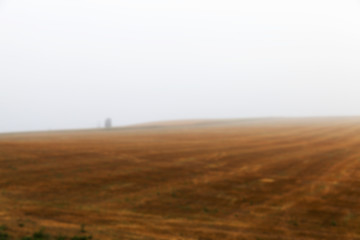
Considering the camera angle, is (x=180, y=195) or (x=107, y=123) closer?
(x=180, y=195)

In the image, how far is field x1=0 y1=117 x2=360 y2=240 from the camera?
1010 cm

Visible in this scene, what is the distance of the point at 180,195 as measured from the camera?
14414 mm

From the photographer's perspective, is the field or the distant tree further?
the distant tree

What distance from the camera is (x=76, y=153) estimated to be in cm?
2556

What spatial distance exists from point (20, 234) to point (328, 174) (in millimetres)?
17289

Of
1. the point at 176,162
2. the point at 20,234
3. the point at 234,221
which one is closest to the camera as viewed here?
the point at 20,234

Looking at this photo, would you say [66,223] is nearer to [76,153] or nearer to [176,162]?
[176,162]

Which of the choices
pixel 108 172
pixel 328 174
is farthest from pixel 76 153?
pixel 328 174

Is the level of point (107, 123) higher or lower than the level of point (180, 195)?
higher

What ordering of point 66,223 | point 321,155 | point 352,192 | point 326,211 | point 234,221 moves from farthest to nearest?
1. point 321,155
2. point 352,192
3. point 326,211
4. point 234,221
5. point 66,223

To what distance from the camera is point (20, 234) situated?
29.7ft

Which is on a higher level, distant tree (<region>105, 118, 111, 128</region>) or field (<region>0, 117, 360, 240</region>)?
distant tree (<region>105, 118, 111, 128</region>)

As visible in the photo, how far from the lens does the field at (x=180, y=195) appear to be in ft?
33.1

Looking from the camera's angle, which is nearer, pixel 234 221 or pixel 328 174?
pixel 234 221
